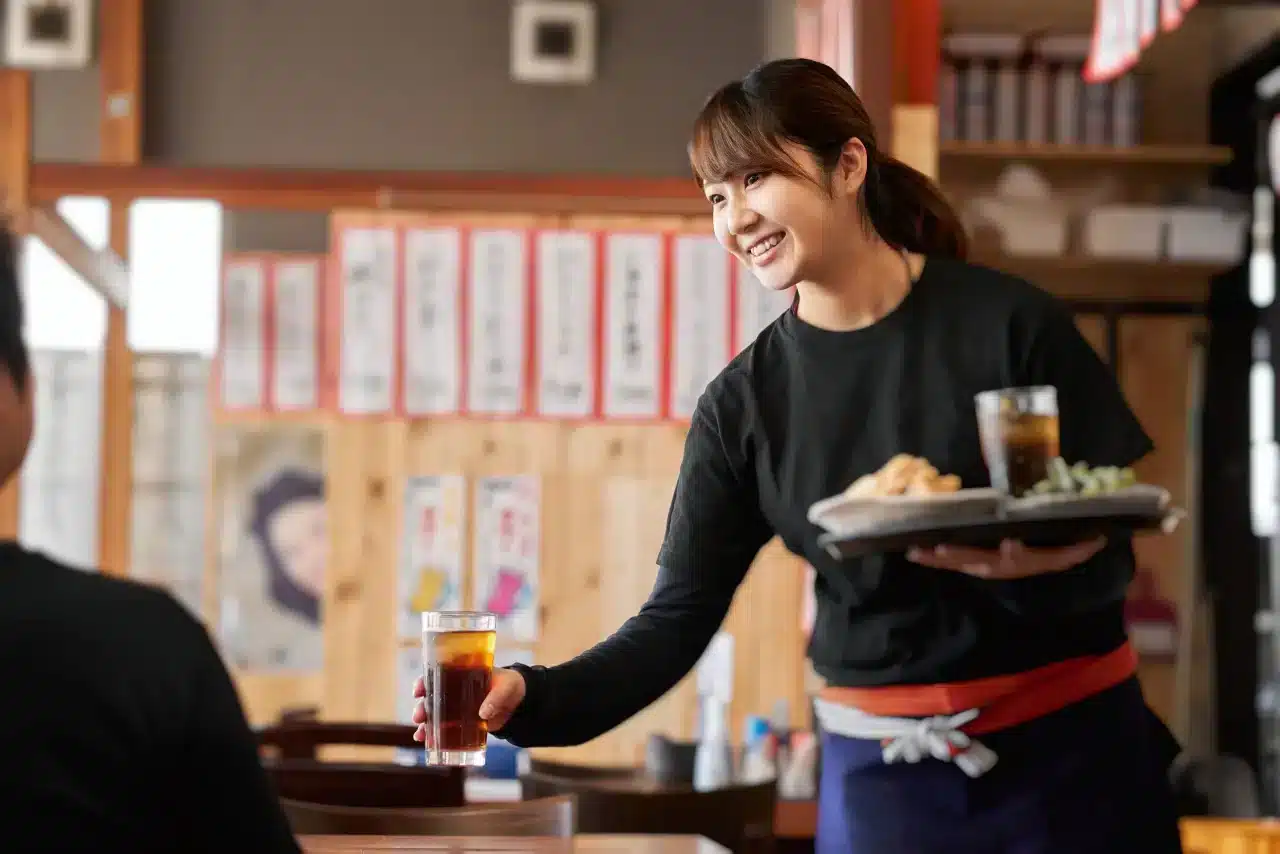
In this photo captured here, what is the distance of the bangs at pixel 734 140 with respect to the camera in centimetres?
177

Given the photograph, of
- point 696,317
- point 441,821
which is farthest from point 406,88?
point 441,821

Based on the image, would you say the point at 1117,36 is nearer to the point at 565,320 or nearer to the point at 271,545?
the point at 565,320

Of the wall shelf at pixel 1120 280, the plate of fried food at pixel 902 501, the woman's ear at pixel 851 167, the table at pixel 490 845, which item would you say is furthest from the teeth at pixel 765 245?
the wall shelf at pixel 1120 280

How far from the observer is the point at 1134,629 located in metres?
5.55

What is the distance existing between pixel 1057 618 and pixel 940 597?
0.12 metres

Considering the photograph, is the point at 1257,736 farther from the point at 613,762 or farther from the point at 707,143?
the point at 707,143

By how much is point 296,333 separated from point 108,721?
5309 mm

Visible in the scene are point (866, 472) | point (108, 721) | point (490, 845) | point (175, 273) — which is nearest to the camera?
point (108, 721)

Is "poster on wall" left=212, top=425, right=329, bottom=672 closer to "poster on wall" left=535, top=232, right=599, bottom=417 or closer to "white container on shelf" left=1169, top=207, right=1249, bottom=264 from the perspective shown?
"poster on wall" left=535, top=232, right=599, bottom=417

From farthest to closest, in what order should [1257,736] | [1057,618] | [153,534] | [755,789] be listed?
[153,534] < [1257,736] < [755,789] < [1057,618]

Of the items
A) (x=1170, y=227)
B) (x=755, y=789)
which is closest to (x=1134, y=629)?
(x=1170, y=227)

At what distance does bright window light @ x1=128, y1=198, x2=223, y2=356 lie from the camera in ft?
21.2

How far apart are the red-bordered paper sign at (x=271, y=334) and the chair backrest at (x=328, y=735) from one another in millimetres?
2224

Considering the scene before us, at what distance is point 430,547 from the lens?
4934 mm
